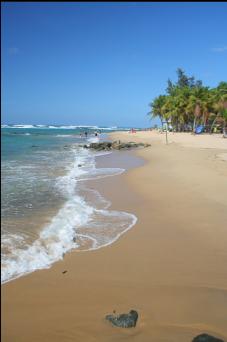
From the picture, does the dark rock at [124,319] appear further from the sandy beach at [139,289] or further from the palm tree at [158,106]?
the palm tree at [158,106]

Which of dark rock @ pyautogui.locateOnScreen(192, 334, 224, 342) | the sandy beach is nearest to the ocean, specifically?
the sandy beach

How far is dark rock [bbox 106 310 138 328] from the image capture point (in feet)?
15.2

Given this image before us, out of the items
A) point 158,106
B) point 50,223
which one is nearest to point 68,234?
point 50,223

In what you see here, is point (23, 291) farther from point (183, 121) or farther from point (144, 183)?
point (183, 121)

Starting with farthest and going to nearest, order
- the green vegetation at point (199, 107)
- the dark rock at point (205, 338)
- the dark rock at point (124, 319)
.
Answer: the green vegetation at point (199, 107) < the dark rock at point (124, 319) < the dark rock at point (205, 338)

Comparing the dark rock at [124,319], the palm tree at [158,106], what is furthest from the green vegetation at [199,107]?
the dark rock at [124,319]

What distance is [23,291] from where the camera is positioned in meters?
5.26

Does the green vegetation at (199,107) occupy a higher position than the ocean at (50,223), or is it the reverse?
the green vegetation at (199,107)

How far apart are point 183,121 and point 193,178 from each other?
61808 millimetres

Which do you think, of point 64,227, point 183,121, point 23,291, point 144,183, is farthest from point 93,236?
point 183,121

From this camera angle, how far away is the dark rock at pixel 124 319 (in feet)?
15.2

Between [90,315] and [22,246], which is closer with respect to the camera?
[90,315]

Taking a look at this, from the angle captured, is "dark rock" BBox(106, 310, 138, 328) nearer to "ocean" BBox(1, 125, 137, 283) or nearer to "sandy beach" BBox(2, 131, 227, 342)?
"sandy beach" BBox(2, 131, 227, 342)

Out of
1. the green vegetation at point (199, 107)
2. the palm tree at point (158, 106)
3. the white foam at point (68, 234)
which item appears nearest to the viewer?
the white foam at point (68, 234)
